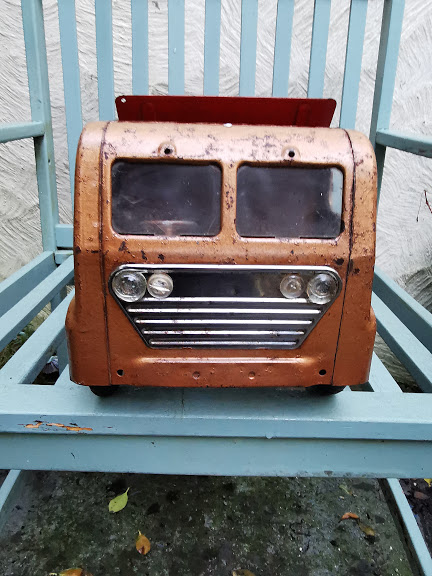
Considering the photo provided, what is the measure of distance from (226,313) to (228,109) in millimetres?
335

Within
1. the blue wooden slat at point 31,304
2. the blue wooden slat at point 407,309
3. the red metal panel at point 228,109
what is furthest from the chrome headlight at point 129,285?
the blue wooden slat at point 407,309

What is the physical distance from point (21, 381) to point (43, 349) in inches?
5.0

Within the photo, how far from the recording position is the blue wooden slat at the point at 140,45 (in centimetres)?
132

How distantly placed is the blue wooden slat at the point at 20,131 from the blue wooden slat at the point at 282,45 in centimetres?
69

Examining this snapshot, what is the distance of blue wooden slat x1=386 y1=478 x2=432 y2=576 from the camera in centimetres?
124

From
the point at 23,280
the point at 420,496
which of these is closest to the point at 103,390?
the point at 23,280

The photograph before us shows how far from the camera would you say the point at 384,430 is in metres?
0.76

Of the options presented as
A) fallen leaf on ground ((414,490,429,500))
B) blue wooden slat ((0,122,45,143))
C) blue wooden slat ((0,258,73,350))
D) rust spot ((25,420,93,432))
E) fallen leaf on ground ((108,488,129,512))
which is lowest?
fallen leaf on ground ((414,490,429,500))

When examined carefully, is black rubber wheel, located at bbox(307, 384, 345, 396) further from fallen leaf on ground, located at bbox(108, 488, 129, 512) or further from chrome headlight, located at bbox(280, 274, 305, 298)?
fallen leaf on ground, located at bbox(108, 488, 129, 512)

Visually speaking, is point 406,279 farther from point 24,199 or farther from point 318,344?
point 24,199

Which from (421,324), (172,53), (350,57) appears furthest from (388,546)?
(172,53)

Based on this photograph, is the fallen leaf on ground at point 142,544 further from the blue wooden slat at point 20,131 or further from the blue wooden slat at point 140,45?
the blue wooden slat at point 140,45

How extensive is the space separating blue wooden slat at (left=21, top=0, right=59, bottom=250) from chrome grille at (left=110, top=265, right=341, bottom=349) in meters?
0.91

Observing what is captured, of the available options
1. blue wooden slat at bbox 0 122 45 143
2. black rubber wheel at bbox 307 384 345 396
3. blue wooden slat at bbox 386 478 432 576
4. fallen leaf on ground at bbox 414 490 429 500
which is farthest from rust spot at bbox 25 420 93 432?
fallen leaf on ground at bbox 414 490 429 500
